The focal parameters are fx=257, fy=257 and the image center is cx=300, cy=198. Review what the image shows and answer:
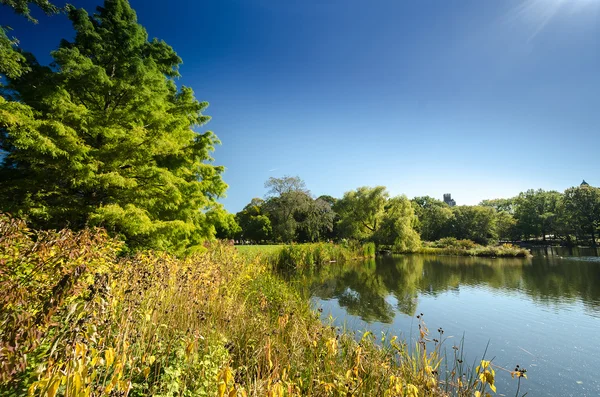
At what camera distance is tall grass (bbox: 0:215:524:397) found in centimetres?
127

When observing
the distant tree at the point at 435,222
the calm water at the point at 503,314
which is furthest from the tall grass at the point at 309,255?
the distant tree at the point at 435,222

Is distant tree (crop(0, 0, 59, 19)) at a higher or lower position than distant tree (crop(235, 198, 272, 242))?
higher

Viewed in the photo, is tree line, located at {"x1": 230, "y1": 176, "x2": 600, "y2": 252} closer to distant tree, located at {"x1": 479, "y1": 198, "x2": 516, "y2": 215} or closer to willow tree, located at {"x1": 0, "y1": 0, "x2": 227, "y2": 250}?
distant tree, located at {"x1": 479, "y1": 198, "x2": 516, "y2": 215}

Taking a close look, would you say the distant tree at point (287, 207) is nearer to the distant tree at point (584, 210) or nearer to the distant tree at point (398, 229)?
the distant tree at point (398, 229)

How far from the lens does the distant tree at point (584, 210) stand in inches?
1560

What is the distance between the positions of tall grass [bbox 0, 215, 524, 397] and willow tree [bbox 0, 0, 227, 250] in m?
2.86

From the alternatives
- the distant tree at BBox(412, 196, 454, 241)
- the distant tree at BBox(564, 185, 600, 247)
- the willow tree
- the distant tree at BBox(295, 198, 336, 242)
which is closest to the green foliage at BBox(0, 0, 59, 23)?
the willow tree

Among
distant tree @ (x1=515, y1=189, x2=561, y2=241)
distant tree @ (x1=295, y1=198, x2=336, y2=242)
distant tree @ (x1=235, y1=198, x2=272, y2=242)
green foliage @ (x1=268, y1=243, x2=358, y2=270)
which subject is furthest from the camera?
distant tree @ (x1=515, y1=189, x2=561, y2=241)

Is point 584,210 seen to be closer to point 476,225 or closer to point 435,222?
point 476,225

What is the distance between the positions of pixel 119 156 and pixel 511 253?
3032 cm

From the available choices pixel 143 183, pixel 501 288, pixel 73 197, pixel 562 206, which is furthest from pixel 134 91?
pixel 562 206

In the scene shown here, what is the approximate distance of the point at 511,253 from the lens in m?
23.8

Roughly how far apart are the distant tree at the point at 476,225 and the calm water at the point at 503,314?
31.6 meters

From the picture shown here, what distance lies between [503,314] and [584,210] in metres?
51.0
